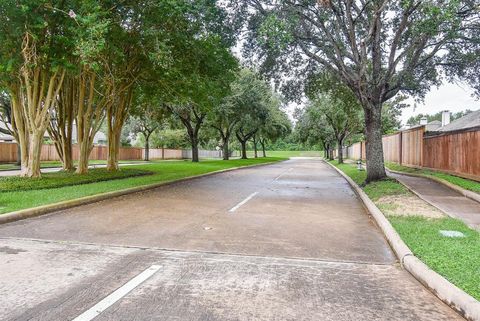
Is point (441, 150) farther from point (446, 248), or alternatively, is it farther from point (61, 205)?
point (61, 205)

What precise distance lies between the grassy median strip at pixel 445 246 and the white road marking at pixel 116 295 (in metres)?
3.51

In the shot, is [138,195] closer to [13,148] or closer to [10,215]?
[10,215]

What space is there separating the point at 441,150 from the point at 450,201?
801cm

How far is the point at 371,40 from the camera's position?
51.2 ft

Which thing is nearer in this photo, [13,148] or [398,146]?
[398,146]

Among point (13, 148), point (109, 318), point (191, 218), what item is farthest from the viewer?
point (13, 148)

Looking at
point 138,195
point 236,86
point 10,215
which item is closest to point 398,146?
point 236,86

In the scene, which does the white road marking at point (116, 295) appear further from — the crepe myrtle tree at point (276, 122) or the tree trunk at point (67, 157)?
the crepe myrtle tree at point (276, 122)

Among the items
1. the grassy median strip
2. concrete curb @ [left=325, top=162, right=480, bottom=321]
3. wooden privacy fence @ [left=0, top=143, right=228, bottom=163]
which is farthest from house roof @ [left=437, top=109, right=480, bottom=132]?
wooden privacy fence @ [left=0, top=143, right=228, bottom=163]

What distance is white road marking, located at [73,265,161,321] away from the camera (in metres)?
Answer: 3.69

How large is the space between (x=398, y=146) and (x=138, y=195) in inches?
802

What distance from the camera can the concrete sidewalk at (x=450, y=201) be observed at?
8.59 meters

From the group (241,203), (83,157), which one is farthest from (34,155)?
(241,203)

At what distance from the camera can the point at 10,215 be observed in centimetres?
816
